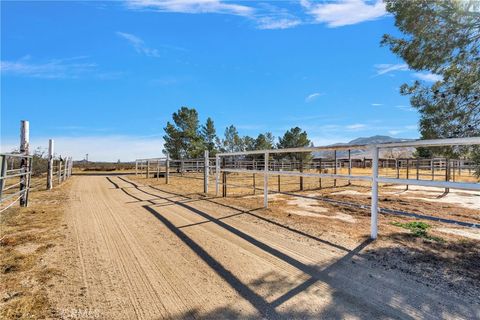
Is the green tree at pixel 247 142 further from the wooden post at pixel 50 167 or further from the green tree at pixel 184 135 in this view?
the wooden post at pixel 50 167

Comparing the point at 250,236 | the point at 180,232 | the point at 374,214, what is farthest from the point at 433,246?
the point at 180,232

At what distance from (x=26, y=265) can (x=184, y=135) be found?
37.1 meters

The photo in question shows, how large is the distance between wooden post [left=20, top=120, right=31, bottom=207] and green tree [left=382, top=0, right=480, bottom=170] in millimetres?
8428

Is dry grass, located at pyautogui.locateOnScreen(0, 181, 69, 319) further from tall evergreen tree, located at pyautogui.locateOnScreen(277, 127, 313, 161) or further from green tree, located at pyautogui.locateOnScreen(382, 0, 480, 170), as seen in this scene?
tall evergreen tree, located at pyautogui.locateOnScreen(277, 127, 313, 161)

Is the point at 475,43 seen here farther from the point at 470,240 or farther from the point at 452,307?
the point at 452,307

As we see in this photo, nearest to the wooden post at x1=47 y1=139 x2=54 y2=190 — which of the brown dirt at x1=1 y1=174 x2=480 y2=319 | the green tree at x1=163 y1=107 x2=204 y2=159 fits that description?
the brown dirt at x1=1 y1=174 x2=480 y2=319

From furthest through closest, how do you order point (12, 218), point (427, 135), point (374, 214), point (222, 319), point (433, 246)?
1. point (12, 218)
2. point (427, 135)
3. point (374, 214)
4. point (433, 246)
5. point (222, 319)

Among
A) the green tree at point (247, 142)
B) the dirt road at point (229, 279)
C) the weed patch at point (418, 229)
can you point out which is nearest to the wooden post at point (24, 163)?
the dirt road at point (229, 279)

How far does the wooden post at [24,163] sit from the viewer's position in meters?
7.10

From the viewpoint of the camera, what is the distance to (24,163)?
24.5ft

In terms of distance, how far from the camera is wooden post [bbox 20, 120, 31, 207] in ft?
23.3

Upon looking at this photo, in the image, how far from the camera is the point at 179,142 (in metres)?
39.9

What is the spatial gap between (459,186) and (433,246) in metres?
1.16

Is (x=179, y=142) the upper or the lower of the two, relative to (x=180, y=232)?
upper
